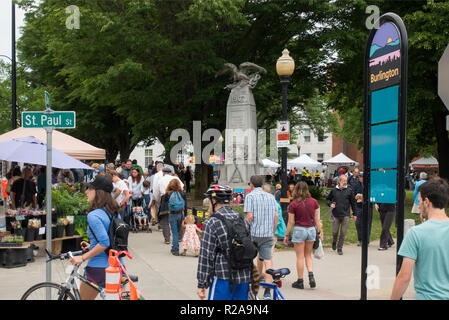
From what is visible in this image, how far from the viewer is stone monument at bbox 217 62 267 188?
71.8ft

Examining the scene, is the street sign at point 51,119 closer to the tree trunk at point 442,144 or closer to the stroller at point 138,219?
the stroller at point 138,219

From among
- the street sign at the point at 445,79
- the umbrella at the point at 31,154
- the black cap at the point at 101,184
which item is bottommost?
the black cap at the point at 101,184

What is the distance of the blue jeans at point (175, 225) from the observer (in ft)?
39.4

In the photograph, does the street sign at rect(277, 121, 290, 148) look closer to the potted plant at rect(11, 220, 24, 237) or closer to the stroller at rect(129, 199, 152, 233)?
the stroller at rect(129, 199, 152, 233)

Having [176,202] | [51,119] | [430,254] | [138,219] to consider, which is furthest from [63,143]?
[430,254]

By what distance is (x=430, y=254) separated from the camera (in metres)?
3.71

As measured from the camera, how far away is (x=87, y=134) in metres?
37.3

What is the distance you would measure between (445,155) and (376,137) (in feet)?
79.3

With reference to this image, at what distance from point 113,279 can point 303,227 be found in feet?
14.1

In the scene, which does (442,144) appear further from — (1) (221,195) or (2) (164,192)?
(1) (221,195)

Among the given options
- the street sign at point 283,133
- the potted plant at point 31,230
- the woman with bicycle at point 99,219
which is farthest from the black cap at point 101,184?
the street sign at point 283,133

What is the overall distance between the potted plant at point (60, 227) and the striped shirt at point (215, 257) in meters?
7.75
